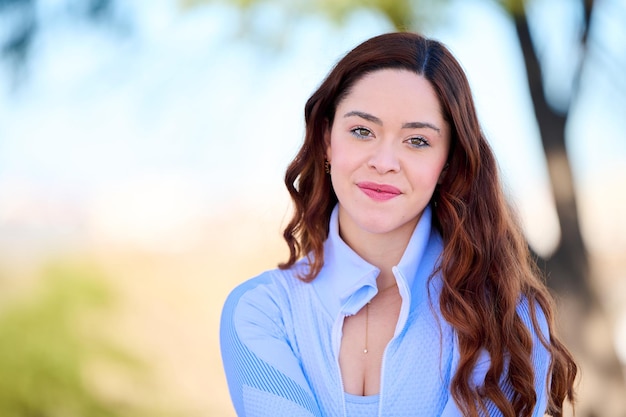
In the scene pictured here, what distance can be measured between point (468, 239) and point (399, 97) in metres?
0.35

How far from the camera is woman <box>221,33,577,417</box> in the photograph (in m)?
1.75

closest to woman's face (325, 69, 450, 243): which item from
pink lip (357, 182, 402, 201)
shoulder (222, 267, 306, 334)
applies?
pink lip (357, 182, 402, 201)

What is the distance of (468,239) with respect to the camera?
1854 mm

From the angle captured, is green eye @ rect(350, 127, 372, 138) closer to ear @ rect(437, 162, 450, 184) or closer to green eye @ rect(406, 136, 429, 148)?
green eye @ rect(406, 136, 429, 148)

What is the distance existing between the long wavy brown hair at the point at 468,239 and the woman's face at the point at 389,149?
4 cm

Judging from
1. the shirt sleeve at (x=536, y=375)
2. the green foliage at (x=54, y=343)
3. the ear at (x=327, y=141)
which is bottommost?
the shirt sleeve at (x=536, y=375)

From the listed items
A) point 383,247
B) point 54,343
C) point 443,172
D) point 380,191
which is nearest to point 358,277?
point 383,247

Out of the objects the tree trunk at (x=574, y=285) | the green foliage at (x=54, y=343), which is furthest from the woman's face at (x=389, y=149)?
the green foliage at (x=54, y=343)

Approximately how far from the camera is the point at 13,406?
14.2ft

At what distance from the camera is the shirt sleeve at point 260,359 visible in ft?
5.65

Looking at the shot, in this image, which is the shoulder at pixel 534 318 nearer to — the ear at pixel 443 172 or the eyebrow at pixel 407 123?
the ear at pixel 443 172

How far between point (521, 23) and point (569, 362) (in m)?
2.09

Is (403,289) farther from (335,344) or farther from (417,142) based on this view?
(417,142)

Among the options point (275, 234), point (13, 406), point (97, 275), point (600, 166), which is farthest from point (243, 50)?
point (13, 406)
